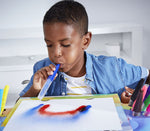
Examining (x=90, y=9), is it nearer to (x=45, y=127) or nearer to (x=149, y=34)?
(x=149, y=34)

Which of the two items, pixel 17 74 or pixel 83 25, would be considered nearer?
pixel 83 25

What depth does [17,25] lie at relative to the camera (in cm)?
208

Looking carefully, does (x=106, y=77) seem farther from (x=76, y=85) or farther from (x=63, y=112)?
(x=63, y=112)

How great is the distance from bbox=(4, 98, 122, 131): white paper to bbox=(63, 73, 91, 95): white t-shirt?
253mm

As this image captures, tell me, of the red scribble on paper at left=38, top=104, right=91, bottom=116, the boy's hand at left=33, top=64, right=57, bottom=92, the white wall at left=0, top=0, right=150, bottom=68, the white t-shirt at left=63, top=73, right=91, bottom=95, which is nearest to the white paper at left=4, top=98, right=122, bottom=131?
the red scribble on paper at left=38, top=104, right=91, bottom=116

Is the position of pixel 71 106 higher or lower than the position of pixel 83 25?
Answer: lower

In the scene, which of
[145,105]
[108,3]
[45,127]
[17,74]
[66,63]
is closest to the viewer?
[45,127]

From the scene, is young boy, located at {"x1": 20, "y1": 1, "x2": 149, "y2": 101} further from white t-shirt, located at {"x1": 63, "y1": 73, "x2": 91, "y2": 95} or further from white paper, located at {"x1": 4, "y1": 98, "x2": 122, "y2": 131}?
white paper, located at {"x1": 4, "y1": 98, "x2": 122, "y2": 131}

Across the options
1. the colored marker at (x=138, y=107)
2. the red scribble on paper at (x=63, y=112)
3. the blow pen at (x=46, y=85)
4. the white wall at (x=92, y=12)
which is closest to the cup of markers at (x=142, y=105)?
the colored marker at (x=138, y=107)

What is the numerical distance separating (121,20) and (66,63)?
1479 millimetres

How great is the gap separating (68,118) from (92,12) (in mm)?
1668

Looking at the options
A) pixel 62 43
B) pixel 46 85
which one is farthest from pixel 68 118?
pixel 62 43

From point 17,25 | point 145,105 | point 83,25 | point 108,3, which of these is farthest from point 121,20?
point 145,105

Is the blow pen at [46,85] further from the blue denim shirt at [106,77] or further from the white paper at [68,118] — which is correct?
the blue denim shirt at [106,77]
